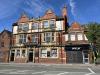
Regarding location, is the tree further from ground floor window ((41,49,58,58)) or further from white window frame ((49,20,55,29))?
white window frame ((49,20,55,29))

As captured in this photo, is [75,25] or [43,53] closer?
[75,25]

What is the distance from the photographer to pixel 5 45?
46688 millimetres

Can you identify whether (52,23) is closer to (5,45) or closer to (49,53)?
(49,53)

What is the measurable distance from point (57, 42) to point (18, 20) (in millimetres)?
11862

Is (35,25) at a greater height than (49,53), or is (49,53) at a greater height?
(35,25)

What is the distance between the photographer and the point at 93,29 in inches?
1455

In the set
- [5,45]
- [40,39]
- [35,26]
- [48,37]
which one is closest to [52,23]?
[48,37]

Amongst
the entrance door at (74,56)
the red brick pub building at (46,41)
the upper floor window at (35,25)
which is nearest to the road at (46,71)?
the entrance door at (74,56)

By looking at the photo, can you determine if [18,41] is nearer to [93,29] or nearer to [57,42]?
[57,42]

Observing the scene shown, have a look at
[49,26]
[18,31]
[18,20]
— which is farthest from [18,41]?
[49,26]

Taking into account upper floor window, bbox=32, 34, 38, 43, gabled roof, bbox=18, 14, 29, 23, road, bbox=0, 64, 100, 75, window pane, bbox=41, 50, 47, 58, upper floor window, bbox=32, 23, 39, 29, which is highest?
gabled roof, bbox=18, 14, 29, 23

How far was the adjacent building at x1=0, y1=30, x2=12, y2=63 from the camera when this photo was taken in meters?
46.1

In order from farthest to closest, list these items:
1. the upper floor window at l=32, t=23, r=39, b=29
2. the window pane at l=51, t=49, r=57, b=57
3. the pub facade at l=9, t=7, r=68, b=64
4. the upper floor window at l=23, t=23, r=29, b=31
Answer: the upper floor window at l=23, t=23, r=29, b=31, the upper floor window at l=32, t=23, r=39, b=29, the pub facade at l=9, t=7, r=68, b=64, the window pane at l=51, t=49, r=57, b=57

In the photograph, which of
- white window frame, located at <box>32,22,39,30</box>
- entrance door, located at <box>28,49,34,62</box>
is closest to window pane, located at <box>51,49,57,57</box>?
entrance door, located at <box>28,49,34,62</box>
